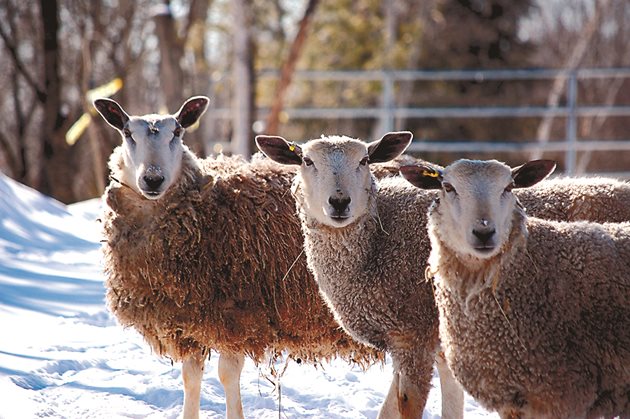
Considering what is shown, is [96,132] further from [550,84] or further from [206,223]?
[550,84]

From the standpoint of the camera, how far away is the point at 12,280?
284 inches

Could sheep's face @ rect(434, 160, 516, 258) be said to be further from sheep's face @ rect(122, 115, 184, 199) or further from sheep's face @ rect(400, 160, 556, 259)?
sheep's face @ rect(122, 115, 184, 199)

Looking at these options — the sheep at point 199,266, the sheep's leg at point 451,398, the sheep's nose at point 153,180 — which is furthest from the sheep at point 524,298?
the sheep's nose at point 153,180

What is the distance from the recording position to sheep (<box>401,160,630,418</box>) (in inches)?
135

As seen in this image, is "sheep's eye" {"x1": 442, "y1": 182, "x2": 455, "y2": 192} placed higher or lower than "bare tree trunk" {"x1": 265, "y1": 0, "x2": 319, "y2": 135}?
lower

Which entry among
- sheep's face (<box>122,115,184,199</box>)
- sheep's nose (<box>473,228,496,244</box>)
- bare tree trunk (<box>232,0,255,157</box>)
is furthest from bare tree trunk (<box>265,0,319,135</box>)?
sheep's nose (<box>473,228,496,244</box>)

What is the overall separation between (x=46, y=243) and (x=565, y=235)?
6.16 meters

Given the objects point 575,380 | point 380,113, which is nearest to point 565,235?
point 575,380

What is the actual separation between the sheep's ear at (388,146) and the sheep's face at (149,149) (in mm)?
1039

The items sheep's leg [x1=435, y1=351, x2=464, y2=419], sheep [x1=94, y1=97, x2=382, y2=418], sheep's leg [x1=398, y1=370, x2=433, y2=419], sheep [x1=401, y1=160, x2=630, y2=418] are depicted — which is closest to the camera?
sheep [x1=401, y1=160, x2=630, y2=418]

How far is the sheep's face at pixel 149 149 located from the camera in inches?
178

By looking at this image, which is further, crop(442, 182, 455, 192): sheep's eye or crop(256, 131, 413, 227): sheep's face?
crop(256, 131, 413, 227): sheep's face

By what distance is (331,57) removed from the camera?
81.4 feet

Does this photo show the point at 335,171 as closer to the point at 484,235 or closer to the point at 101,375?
the point at 484,235
